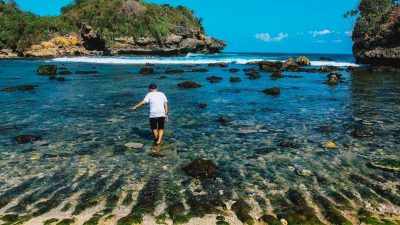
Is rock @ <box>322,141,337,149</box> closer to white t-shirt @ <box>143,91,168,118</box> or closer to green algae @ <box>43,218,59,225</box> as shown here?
white t-shirt @ <box>143,91,168,118</box>

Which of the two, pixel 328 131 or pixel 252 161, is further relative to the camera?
pixel 328 131

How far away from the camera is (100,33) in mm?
107875

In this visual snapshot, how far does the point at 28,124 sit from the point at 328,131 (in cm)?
1226

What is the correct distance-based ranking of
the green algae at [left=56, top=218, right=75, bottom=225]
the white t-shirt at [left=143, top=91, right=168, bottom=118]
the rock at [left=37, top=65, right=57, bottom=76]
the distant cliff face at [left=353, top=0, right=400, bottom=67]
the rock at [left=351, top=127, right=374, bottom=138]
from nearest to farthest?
the green algae at [left=56, top=218, right=75, bottom=225], the white t-shirt at [left=143, top=91, right=168, bottom=118], the rock at [left=351, top=127, right=374, bottom=138], the rock at [left=37, top=65, right=57, bottom=76], the distant cliff face at [left=353, top=0, right=400, bottom=67]

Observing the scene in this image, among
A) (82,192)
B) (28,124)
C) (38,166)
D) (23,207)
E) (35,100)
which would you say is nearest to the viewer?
(23,207)

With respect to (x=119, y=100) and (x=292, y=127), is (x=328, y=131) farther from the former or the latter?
(x=119, y=100)

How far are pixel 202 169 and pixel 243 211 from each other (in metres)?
2.51

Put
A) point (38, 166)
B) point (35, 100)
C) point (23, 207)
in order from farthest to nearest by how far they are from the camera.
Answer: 1. point (35, 100)
2. point (38, 166)
3. point (23, 207)

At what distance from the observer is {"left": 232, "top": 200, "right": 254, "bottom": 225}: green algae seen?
25.8 feet

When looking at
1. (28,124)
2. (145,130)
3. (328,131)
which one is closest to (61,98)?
(28,124)

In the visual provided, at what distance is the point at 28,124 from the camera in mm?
16844

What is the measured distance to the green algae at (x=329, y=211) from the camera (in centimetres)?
775

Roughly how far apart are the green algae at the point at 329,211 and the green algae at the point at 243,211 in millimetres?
1516

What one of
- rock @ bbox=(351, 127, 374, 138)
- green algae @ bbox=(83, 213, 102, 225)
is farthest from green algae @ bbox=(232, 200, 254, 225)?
rock @ bbox=(351, 127, 374, 138)
